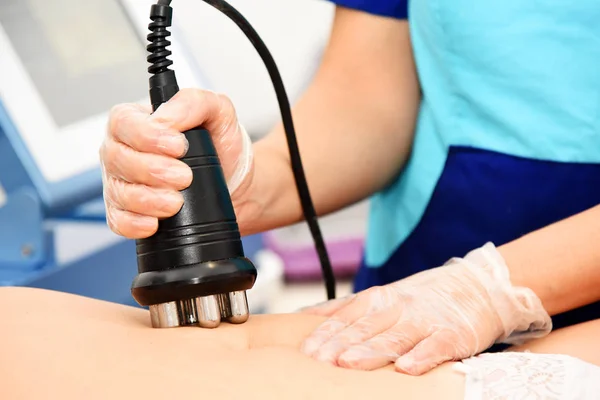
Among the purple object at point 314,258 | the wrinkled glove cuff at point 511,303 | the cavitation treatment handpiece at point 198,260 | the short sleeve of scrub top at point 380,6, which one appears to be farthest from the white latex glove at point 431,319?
the purple object at point 314,258

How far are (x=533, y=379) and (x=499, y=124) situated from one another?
0.49 metres

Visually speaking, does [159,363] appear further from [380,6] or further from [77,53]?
[77,53]

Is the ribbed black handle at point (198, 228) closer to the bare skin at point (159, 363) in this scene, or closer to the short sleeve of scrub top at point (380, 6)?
the bare skin at point (159, 363)

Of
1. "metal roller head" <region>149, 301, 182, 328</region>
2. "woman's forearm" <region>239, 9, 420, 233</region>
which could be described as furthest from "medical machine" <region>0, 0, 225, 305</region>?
"metal roller head" <region>149, 301, 182, 328</region>

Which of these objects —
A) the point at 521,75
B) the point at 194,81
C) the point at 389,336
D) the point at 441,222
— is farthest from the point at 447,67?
the point at 194,81

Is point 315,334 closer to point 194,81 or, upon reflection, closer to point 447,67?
point 447,67

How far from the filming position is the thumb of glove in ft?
2.25

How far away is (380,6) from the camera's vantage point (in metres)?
1.18

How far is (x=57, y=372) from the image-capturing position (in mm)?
597

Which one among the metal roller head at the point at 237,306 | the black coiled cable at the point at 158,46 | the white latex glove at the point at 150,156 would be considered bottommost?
the metal roller head at the point at 237,306

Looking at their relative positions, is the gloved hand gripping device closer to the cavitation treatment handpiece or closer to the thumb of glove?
the cavitation treatment handpiece

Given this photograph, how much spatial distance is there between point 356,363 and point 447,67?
1.78 feet

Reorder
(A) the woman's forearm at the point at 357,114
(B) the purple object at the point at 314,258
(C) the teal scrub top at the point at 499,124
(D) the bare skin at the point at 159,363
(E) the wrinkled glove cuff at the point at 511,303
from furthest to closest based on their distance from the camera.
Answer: (B) the purple object at the point at 314,258, (A) the woman's forearm at the point at 357,114, (C) the teal scrub top at the point at 499,124, (E) the wrinkled glove cuff at the point at 511,303, (D) the bare skin at the point at 159,363

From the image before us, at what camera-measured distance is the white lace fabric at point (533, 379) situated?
0.62 meters
